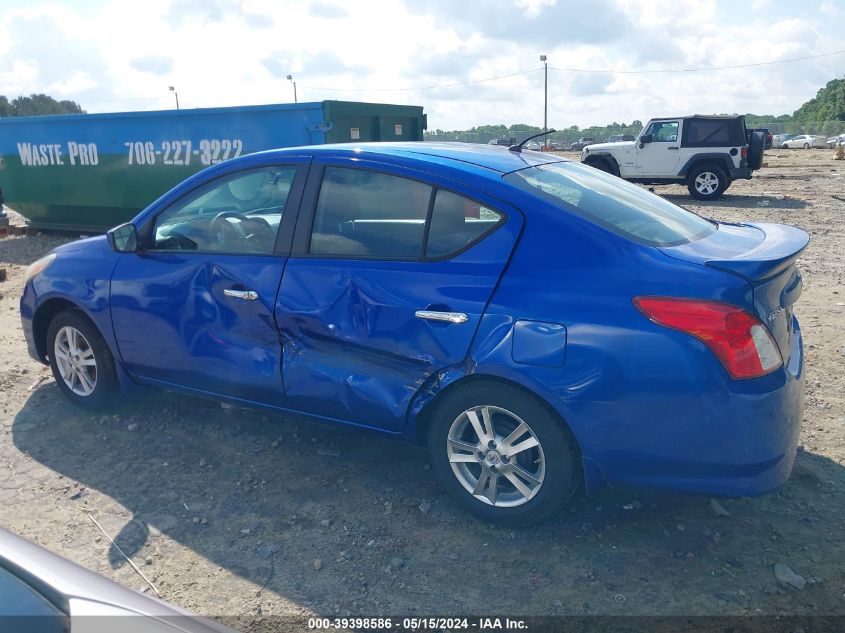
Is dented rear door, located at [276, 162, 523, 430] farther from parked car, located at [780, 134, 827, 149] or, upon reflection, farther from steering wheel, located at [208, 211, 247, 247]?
parked car, located at [780, 134, 827, 149]

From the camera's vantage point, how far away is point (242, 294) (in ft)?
12.3

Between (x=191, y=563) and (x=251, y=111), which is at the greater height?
(x=251, y=111)

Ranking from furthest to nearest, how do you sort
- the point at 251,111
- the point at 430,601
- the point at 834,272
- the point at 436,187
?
1. the point at 251,111
2. the point at 834,272
3. the point at 436,187
4. the point at 430,601

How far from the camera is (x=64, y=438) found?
4387mm

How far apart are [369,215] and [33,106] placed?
63623mm

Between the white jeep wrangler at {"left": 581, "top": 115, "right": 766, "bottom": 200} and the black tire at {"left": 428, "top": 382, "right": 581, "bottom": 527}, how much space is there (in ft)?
50.2

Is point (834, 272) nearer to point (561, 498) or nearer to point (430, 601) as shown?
point (561, 498)

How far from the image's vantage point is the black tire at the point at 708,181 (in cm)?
1666


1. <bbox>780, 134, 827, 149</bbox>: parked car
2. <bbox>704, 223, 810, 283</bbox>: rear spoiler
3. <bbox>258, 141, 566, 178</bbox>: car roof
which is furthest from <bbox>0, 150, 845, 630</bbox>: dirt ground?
<bbox>780, 134, 827, 149</bbox>: parked car

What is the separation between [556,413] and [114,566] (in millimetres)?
2018

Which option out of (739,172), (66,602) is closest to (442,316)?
(66,602)

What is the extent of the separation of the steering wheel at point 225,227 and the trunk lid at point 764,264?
87.3 inches

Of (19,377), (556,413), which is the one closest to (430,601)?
(556,413)

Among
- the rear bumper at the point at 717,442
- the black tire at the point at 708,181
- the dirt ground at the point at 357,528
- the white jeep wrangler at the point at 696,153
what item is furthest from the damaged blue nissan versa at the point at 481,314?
the white jeep wrangler at the point at 696,153
